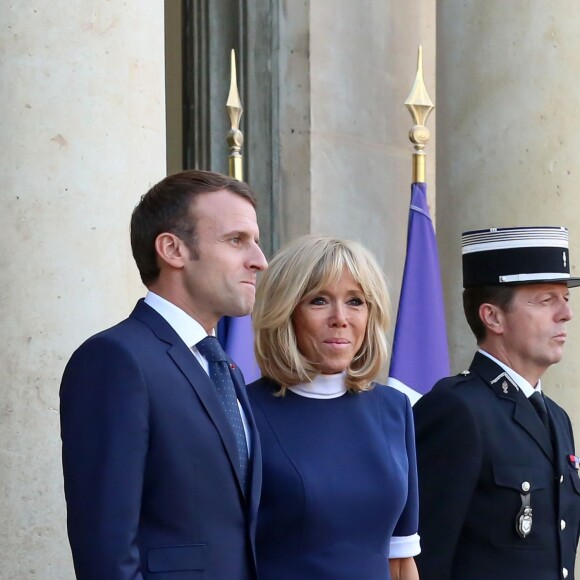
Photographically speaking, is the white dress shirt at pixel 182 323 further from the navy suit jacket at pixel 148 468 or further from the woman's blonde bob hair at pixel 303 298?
the woman's blonde bob hair at pixel 303 298

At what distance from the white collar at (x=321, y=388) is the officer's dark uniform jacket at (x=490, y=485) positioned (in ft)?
1.96

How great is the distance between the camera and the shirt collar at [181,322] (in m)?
3.14

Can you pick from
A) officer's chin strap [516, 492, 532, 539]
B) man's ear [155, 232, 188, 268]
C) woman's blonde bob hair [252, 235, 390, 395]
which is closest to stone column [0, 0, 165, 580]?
woman's blonde bob hair [252, 235, 390, 395]

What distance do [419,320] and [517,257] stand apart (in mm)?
1052

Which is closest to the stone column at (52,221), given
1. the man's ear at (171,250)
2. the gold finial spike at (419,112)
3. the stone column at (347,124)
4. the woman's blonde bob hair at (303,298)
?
the woman's blonde bob hair at (303,298)

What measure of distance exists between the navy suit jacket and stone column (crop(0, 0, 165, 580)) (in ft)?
3.51

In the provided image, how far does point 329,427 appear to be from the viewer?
3.58 metres

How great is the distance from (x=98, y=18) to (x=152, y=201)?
1221 mm

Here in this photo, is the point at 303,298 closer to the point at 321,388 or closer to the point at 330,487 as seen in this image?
the point at 321,388

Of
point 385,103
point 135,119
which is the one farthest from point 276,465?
point 385,103

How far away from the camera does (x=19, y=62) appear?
13.7ft

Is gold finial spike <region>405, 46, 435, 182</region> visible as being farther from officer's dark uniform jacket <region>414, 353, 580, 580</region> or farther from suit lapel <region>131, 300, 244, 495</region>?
suit lapel <region>131, 300, 244, 495</region>

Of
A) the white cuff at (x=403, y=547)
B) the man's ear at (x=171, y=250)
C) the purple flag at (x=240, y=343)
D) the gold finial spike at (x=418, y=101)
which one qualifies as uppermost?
the gold finial spike at (x=418, y=101)

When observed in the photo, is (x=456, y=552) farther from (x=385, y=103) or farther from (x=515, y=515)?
(x=385, y=103)
